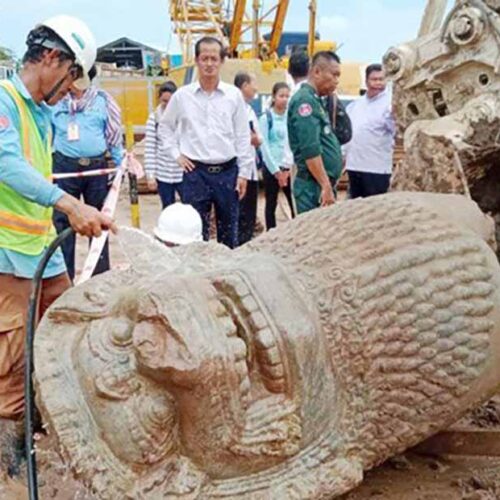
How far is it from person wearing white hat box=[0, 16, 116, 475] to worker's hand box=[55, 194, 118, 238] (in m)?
0.08

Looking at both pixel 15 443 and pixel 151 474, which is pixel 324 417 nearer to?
pixel 151 474

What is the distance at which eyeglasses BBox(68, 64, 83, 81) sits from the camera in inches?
120

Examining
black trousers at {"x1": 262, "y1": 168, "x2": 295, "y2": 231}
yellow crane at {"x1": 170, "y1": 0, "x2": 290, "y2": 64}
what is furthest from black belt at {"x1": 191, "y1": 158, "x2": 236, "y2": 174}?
yellow crane at {"x1": 170, "y1": 0, "x2": 290, "y2": 64}

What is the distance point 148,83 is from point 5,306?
506 inches

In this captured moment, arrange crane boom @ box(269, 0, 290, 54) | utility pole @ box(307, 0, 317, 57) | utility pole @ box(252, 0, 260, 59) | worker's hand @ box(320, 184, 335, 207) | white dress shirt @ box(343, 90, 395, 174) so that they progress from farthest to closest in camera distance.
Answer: crane boom @ box(269, 0, 290, 54), utility pole @ box(252, 0, 260, 59), utility pole @ box(307, 0, 317, 57), white dress shirt @ box(343, 90, 395, 174), worker's hand @ box(320, 184, 335, 207)

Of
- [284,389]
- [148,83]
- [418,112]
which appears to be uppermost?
[418,112]

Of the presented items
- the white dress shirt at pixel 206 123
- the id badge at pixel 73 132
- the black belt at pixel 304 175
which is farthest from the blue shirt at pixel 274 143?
the id badge at pixel 73 132

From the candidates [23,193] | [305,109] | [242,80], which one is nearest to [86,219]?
[23,193]

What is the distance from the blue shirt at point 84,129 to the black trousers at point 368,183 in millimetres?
1956

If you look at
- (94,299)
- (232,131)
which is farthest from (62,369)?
(232,131)

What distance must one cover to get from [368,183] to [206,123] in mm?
1570

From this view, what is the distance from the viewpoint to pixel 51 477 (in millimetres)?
3148

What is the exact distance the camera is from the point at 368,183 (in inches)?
253

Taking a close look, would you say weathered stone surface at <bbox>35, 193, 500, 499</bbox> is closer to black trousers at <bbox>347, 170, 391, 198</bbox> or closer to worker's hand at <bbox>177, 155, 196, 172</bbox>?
worker's hand at <bbox>177, 155, 196, 172</bbox>
